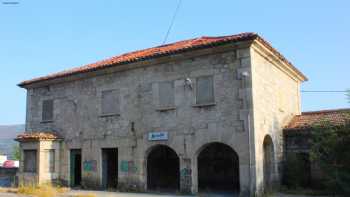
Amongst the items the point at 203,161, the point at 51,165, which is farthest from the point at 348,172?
the point at 51,165

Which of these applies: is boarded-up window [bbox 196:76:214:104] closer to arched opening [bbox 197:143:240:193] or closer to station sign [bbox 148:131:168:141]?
station sign [bbox 148:131:168:141]

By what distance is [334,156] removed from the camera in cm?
1402

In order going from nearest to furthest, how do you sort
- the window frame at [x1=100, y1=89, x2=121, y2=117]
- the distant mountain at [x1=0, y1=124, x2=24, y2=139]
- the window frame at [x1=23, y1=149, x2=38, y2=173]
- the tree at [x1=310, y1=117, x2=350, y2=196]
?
the tree at [x1=310, y1=117, x2=350, y2=196]
the window frame at [x1=100, y1=89, x2=121, y2=117]
the window frame at [x1=23, y1=149, x2=38, y2=173]
the distant mountain at [x1=0, y1=124, x2=24, y2=139]

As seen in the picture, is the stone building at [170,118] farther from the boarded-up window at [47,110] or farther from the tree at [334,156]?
the tree at [334,156]

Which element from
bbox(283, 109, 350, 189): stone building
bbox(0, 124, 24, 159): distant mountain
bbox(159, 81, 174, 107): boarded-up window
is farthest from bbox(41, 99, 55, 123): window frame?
bbox(0, 124, 24, 159): distant mountain

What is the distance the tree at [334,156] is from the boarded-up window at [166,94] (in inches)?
233

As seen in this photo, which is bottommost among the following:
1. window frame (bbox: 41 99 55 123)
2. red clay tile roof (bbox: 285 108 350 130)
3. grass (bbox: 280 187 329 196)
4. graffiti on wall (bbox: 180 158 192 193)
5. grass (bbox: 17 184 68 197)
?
grass (bbox: 280 187 329 196)

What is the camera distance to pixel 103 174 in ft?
58.1

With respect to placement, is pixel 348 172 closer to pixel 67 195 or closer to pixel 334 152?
pixel 334 152

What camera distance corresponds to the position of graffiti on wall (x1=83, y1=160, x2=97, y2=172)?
17812 millimetres

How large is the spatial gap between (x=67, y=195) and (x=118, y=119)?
396 centimetres

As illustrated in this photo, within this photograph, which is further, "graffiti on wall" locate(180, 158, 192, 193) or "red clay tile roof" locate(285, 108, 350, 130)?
"red clay tile roof" locate(285, 108, 350, 130)

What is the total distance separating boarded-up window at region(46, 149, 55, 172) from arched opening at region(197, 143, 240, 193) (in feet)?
24.0

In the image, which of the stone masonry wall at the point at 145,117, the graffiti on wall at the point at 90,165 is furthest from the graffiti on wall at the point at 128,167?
the graffiti on wall at the point at 90,165
